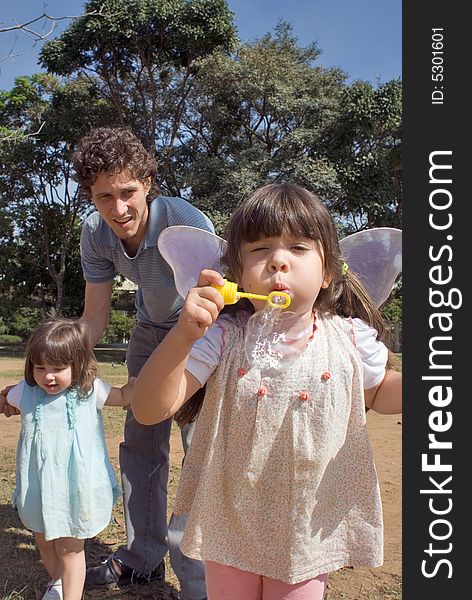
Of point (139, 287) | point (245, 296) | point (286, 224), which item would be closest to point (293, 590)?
point (245, 296)

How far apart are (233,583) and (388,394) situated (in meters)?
0.61

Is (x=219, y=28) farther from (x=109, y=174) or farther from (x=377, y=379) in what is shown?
(x=377, y=379)

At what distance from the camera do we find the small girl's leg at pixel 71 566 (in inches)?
93.5

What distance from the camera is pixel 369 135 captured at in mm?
16297

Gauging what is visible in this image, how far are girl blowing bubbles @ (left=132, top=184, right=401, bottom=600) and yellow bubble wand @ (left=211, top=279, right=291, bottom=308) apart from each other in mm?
67

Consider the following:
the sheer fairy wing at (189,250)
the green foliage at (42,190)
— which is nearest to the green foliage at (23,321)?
the green foliage at (42,190)

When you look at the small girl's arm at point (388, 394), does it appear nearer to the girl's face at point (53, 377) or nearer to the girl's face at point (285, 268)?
the girl's face at point (285, 268)

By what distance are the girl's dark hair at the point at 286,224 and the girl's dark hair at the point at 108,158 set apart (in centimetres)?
98

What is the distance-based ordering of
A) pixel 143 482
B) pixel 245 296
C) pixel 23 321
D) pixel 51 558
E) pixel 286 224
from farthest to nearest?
pixel 23 321
pixel 143 482
pixel 51 558
pixel 286 224
pixel 245 296

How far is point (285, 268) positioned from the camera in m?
1.41

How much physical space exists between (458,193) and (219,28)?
55.4 ft

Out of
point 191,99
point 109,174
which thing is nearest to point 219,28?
point 191,99

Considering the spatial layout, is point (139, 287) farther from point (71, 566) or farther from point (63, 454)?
point (71, 566)

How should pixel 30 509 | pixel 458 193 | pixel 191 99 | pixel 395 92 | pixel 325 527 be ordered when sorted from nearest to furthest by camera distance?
pixel 458 193
pixel 325 527
pixel 30 509
pixel 395 92
pixel 191 99
